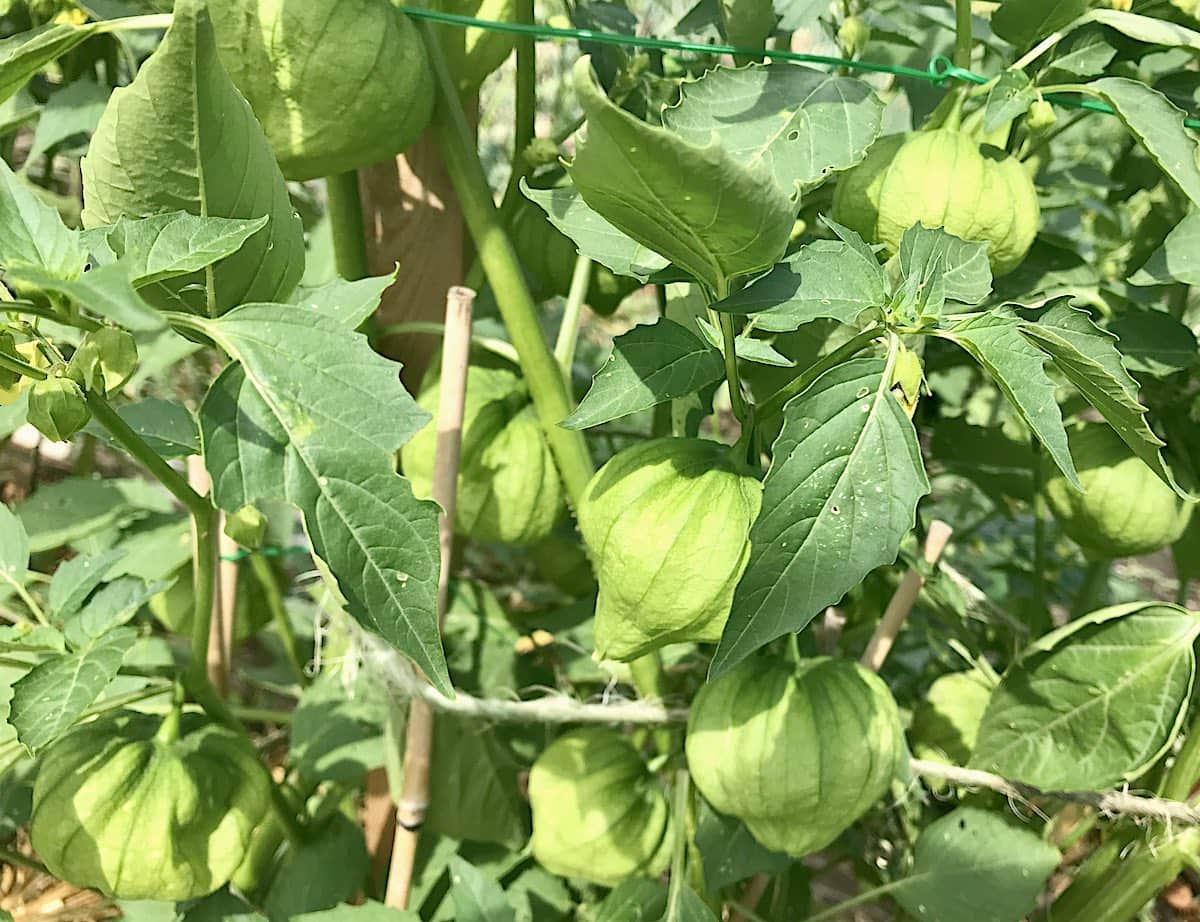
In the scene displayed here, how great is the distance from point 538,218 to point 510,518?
0.23 meters

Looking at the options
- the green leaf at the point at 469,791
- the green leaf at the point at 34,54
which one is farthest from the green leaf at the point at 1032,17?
the green leaf at the point at 469,791

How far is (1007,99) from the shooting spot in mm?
536

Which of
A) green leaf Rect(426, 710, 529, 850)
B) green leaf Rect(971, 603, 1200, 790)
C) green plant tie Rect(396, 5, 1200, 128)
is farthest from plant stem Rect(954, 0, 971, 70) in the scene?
green leaf Rect(426, 710, 529, 850)

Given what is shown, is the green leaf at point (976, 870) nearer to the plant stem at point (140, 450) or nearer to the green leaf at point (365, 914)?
the green leaf at point (365, 914)

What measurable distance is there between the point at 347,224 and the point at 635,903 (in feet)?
1.66

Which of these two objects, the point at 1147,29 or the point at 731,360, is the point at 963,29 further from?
the point at 731,360

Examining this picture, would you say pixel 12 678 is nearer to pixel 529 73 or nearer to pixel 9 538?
pixel 9 538

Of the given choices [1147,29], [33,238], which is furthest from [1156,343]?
[33,238]

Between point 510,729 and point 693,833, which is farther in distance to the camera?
point 510,729

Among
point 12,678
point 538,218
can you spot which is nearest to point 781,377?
point 538,218

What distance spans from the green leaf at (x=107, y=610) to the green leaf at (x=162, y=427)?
0.09 metres

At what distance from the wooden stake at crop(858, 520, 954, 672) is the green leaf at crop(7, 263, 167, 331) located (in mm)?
512

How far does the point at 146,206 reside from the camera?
16.6 inches

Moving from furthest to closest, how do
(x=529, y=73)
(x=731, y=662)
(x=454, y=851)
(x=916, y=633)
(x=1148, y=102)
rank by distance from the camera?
(x=916, y=633) → (x=454, y=851) → (x=529, y=73) → (x=1148, y=102) → (x=731, y=662)
